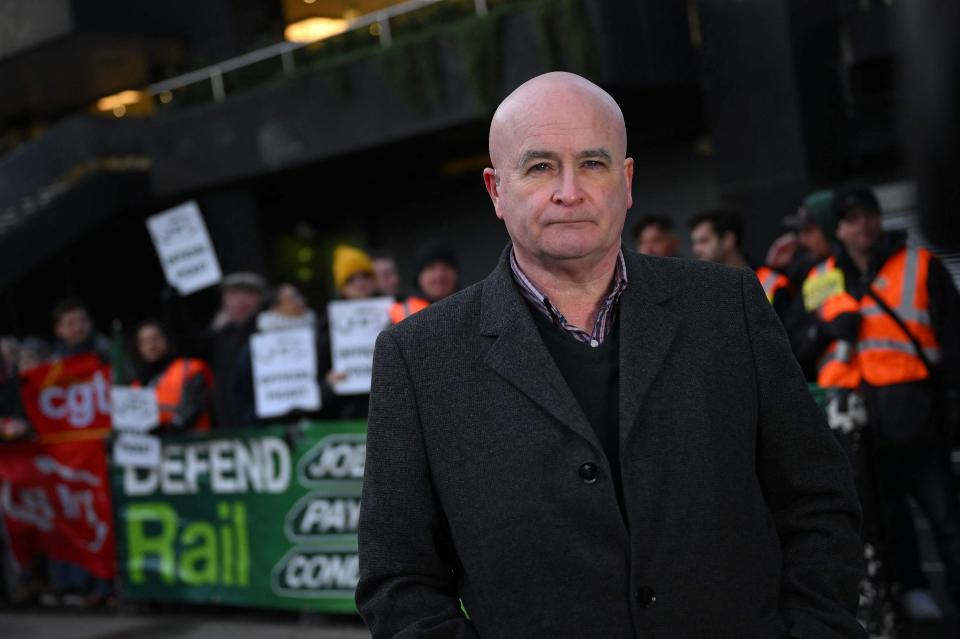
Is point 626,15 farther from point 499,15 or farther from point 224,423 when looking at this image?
point 224,423

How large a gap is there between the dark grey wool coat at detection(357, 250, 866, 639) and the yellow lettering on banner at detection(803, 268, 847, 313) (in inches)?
156

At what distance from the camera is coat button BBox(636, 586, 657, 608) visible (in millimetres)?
2256

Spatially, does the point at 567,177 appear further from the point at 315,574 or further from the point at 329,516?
the point at 315,574

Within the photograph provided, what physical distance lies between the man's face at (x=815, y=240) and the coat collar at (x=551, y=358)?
5.02 m

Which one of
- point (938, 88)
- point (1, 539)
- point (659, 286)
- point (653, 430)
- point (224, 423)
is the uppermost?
point (938, 88)

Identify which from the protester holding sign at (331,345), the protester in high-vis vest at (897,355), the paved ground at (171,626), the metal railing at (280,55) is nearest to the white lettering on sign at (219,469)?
the protester holding sign at (331,345)

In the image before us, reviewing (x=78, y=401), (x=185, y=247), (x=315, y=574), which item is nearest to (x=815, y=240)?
(x=315, y=574)

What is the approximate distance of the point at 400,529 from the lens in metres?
2.39

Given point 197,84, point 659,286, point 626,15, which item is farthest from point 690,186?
point 659,286

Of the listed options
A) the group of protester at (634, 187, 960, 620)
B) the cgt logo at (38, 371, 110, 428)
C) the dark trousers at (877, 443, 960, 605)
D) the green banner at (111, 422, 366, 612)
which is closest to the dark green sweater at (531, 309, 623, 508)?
the group of protester at (634, 187, 960, 620)

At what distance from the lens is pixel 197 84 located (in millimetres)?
18578

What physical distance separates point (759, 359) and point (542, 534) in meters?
0.53

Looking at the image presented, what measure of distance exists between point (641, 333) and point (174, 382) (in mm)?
7324

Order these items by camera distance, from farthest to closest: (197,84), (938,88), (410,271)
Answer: (410,271)
(197,84)
(938,88)
